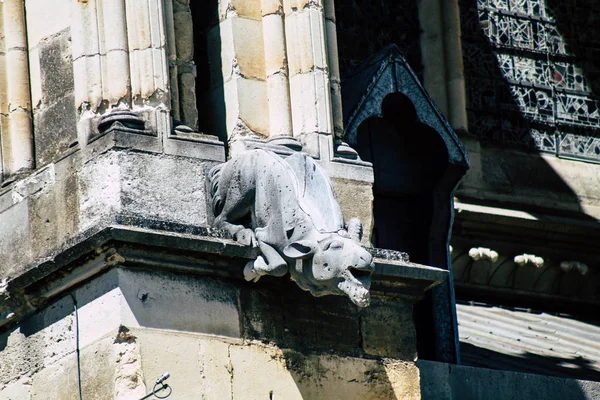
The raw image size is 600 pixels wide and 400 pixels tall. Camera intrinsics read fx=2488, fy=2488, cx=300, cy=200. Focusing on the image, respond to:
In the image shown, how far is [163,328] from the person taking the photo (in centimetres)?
992

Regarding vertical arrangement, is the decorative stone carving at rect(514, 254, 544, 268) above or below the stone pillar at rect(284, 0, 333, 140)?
above

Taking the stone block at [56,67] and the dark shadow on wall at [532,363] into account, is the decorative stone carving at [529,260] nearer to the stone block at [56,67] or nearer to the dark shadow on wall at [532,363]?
the dark shadow on wall at [532,363]

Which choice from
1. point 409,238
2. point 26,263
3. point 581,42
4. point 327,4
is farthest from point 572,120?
point 26,263

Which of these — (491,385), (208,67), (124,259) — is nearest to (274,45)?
(208,67)

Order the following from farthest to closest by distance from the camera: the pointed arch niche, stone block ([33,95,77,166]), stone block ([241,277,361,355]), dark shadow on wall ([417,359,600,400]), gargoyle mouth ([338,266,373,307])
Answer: the pointed arch niche → dark shadow on wall ([417,359,600,400]) → stone block ([33,95,77,166]) → stone block ([241,277,361,355]) → gargoyle mouth ([338,266,373,307])

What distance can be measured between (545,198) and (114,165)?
18.2 ft

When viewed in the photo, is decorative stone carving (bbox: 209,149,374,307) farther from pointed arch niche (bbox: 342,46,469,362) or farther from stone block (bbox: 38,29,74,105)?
pointed arch niche (bbox: 342,46,469,362)

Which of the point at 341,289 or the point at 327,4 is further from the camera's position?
the point at 327,4

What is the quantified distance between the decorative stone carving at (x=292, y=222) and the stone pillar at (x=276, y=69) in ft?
1.30

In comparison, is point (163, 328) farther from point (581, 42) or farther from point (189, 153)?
point (581, 42)

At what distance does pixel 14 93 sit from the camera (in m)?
10.9

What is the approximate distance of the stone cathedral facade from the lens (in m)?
9.95

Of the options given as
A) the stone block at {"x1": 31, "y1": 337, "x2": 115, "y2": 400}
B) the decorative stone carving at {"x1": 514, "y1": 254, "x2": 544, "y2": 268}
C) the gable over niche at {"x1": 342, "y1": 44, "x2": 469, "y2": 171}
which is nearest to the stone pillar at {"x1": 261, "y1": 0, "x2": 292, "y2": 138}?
the gable over niche at {"x1": 342, "y1": 44, "x2": 469, "y2": 171}

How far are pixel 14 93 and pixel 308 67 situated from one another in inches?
50.8
